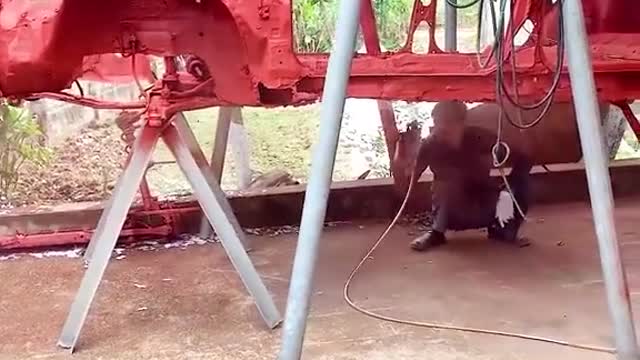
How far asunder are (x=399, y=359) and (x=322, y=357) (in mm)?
251

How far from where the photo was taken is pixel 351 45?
2670mm

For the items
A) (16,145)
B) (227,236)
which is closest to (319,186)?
(227,236)

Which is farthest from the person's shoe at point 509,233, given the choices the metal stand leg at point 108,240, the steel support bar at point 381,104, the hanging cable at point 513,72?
the metal stand leg at point 108,240

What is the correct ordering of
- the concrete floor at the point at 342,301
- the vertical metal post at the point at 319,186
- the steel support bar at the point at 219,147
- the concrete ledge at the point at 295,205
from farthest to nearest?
the concrete ledge at the point at 295,205
the steel support bar at the point at 219,147
the concrete floor at the point at 342,301
the vertical metal post at the point at 319,186

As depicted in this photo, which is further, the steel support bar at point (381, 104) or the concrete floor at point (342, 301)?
the steel support bar at point (381, 104)

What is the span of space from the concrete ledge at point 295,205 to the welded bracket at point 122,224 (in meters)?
1.23

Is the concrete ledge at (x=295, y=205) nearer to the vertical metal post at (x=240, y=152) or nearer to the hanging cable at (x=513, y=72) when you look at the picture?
the vertical metal post at (x=240, y=152)

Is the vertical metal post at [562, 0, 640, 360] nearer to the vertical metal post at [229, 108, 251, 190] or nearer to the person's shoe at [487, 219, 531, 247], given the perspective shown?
the person's shoe at [487, 219, 531, 247]

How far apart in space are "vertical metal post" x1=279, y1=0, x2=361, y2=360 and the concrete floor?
377mm

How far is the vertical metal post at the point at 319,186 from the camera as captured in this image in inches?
104

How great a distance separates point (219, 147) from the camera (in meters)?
4.38

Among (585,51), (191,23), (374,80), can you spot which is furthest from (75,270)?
(585,51)

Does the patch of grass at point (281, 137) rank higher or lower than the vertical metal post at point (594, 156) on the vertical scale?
lower

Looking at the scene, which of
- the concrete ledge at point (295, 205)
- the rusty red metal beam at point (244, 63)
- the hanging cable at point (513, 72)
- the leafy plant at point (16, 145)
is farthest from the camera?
the leafy plant at point (16, 145)
